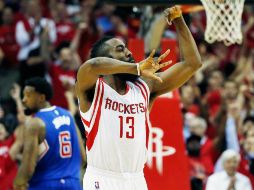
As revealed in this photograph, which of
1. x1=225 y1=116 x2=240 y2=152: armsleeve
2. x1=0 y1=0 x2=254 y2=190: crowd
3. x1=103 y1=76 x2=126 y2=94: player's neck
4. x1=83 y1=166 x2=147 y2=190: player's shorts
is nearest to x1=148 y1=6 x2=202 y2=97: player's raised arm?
x1=103 y1=76 x2=126 y2=94: player's neck

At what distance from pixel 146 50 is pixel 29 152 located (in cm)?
191

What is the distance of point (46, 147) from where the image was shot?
7625 mm

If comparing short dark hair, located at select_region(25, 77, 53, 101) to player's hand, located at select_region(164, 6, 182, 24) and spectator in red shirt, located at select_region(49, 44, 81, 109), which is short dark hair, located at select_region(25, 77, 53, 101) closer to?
player's hand, located at select_region(164, 6, 182, 24)

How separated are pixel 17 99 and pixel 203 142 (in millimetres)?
2496

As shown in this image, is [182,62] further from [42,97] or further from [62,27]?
[62,27]

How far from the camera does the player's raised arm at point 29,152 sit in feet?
24.4

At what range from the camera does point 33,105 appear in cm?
780

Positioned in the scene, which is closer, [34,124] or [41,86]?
[34,124]

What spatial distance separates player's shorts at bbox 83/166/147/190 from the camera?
5906 mm

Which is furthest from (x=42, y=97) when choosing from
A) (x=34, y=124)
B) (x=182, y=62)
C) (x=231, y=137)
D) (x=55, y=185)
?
(x=231, y=137)

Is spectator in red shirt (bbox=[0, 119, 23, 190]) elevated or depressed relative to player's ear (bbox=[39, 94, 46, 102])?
depressed

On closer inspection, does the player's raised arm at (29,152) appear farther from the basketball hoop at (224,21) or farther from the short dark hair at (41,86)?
the basketball hoop at (224,21)

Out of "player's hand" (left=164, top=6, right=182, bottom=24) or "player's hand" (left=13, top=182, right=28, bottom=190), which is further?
"player's hand" (left=13, top=182, right=28, bottom=190)

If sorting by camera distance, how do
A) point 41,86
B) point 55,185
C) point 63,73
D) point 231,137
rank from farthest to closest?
point 63,73 < point 231,137 < point 41,86 < point 55,185
